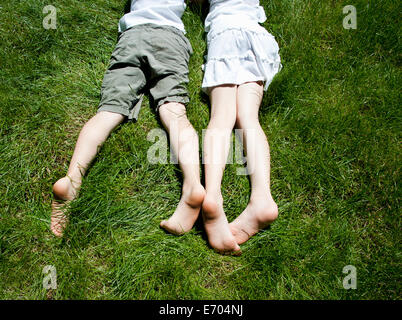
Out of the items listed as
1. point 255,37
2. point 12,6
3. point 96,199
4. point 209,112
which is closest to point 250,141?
point 209,112

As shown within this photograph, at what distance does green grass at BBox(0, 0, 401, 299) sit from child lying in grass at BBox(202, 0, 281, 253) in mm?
124

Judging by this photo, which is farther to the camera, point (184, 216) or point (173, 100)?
point (173, 100)

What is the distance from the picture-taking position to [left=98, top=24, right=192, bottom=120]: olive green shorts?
66.2 inches

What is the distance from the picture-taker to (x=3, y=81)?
1.90m

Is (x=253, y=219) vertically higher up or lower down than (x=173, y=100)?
lower down

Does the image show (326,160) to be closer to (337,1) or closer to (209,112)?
(209,112)

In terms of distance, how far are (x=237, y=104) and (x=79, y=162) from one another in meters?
0.96

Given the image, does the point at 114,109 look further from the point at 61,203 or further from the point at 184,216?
the point at 184,216

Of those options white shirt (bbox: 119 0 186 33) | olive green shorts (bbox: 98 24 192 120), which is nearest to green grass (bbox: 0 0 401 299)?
olive green shorts (bbox: 98 24 192 120)

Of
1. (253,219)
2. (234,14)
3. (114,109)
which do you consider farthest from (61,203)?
(234,14)


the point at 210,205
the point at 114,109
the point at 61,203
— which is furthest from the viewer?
the point at 114,109

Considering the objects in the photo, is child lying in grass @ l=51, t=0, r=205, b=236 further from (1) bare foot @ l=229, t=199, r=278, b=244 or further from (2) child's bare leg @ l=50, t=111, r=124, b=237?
(1) bare foot @ l=229, t=199, r=278, b=244

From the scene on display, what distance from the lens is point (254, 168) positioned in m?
1.57
